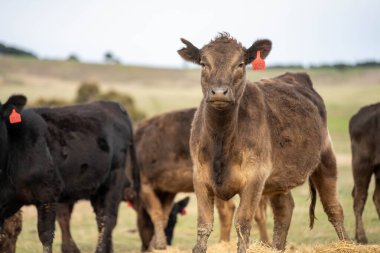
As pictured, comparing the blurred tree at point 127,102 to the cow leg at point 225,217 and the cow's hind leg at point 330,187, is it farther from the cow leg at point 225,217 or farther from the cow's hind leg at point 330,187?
the cow's hind leg at point 330,187

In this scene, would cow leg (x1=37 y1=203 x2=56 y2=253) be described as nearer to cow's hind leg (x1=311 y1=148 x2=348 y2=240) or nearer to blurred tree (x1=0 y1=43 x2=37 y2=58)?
cow's hind leg (x1=311 y1=148 x2=348 y2=240)

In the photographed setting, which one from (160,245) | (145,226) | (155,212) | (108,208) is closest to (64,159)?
(108,208)

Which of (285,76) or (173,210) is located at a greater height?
(285,76)

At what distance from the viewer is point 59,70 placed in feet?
270

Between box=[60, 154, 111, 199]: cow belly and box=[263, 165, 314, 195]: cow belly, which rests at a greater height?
box=[263, 165, 314, 195]: cow belly

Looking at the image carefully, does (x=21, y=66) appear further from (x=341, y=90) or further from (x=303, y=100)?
(x=303, y=100)

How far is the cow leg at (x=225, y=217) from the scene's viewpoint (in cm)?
1345

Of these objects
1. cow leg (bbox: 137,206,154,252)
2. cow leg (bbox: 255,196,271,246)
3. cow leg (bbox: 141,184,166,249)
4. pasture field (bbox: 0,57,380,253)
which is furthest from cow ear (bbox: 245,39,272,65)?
cow leg (bbox: 137,206,154,252)

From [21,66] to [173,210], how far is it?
6601 cm

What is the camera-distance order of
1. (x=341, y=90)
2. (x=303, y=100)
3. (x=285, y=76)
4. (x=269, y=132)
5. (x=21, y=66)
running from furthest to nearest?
(x=21, y=66) → (x=341, y=90) → (x=285, y=76) → (x=303, y=100) → (x=269, y=132)

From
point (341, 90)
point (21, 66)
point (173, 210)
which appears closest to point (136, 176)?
point (173, 210)

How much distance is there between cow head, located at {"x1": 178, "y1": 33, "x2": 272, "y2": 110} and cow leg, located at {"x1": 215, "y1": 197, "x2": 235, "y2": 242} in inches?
214

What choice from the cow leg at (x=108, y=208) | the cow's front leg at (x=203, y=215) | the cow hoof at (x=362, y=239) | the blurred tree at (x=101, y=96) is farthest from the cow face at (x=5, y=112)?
the blurred tree at (x=101, y=96)

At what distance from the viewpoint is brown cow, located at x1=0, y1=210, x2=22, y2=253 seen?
Result: 11.0 m
